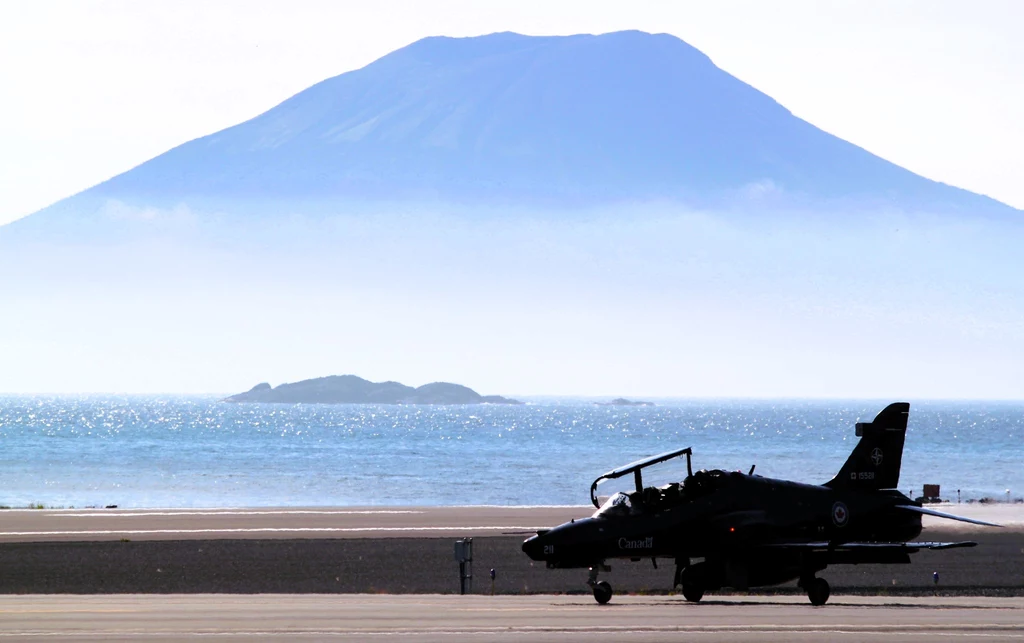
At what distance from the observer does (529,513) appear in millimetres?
61719

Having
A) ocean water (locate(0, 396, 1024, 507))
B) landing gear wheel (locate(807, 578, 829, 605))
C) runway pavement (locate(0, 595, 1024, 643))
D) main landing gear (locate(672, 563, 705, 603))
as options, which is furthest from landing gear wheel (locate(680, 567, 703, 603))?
ocean water (locate(0, 396, 1024, 507))

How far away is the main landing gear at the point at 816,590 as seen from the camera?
25.9 meters

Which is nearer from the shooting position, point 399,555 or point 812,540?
point 812,540

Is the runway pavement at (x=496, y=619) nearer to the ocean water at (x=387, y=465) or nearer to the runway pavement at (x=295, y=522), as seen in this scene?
the runway pavement at (x=295, y=522)

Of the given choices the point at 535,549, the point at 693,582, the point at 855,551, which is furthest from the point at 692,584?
the point at 535,549

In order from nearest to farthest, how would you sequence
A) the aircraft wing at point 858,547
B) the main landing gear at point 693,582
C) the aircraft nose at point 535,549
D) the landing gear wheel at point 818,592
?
the aircraft nose at point 535,549 → the aircraft wing at point 858,547 → the landing gear wheel at point 818,592 → the main landing gear at point 693,582

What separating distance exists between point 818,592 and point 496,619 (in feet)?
22.4

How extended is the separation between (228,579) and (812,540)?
1580 centimetres

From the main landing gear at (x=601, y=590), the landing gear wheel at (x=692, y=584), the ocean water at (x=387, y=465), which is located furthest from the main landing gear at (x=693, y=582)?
the ocean water at (x=387, y=465)

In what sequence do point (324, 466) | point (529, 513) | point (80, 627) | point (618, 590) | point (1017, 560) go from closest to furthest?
point (80, 627), point (618, 590), point (1017, 560), point (529, 513), point (324, 466)

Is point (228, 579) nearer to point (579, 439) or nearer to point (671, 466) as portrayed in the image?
point (671, 466)

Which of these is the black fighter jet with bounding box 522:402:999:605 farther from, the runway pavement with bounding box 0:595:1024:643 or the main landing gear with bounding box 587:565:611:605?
the runway pavement with bounding box 0:595:1024:643

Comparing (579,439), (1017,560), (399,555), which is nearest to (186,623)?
(399,555)

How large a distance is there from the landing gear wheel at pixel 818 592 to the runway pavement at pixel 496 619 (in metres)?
0.32
